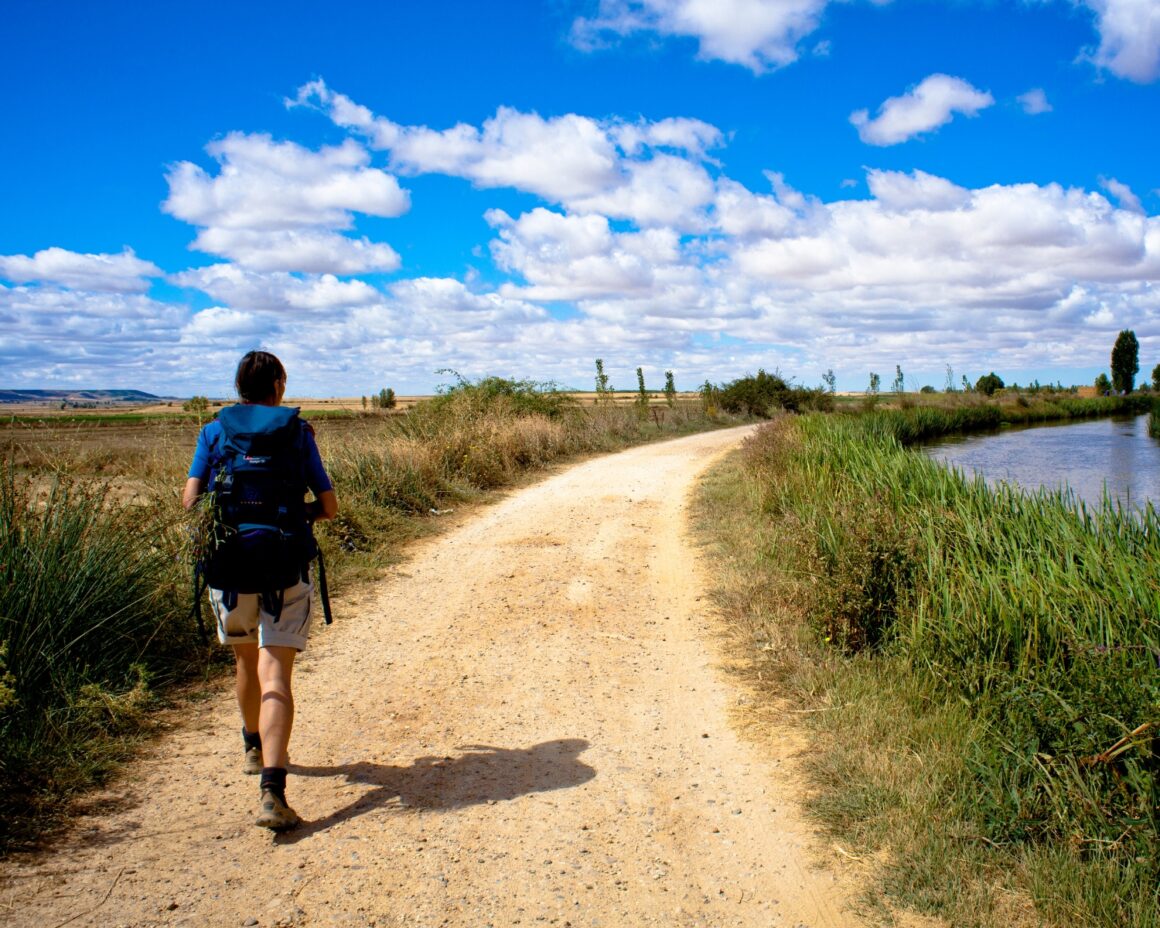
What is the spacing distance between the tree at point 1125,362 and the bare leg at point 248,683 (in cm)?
8744

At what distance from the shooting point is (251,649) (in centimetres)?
375

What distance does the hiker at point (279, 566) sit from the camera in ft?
11.5

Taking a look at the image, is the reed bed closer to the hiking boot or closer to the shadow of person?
the hiking boot

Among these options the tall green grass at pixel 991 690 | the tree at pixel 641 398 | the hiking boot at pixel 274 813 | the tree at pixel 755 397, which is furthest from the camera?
the tree at pixel 755 397

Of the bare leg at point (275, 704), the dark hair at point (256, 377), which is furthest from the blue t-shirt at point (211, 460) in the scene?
the bare leg at point (275, 704)

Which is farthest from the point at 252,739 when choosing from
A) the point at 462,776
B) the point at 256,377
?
the point at 256,377

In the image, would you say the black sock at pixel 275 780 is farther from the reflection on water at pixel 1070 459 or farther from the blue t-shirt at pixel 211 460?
the reflection on water at pixel 1070 459

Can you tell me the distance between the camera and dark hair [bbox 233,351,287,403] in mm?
3669

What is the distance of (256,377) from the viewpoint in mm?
3682

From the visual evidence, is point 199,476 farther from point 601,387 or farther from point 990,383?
point 990,383

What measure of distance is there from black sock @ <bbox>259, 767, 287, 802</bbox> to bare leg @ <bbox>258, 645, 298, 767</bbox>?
0.08 feet

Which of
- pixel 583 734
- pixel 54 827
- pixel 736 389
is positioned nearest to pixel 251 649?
pixel 54 827

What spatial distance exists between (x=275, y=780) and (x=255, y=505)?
1.19m

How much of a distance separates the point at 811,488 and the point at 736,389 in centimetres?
3415
